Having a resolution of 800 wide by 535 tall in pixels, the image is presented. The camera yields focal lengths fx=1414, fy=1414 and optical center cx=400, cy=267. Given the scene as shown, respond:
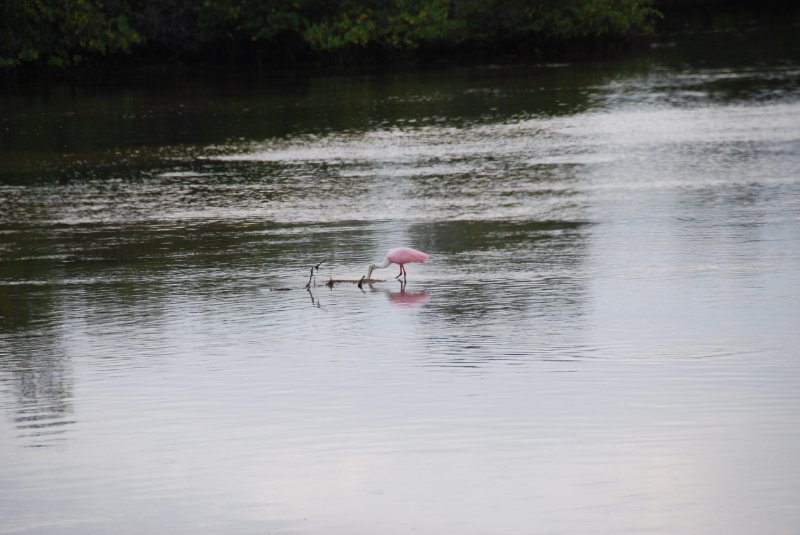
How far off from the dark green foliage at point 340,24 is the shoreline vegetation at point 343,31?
0.11 feet

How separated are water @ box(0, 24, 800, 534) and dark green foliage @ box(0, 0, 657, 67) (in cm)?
2138

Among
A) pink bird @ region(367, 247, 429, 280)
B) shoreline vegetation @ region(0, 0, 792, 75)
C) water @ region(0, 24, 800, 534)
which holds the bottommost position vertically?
water @ region(0, 24, 800, 534)

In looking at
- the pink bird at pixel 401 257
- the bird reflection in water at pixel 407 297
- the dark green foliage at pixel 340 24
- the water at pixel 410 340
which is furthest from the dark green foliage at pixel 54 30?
the bird reflection in water at pixel 407 297

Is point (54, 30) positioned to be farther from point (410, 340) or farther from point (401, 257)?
point (410, 340)

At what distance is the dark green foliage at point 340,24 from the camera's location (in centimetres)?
4369

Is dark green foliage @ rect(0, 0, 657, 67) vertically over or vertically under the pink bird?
over

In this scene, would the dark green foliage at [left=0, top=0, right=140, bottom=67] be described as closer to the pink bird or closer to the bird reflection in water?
the pink bird

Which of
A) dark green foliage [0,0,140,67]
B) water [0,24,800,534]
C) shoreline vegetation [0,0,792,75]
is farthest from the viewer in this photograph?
shoreline vegetation [0,0,792,75]

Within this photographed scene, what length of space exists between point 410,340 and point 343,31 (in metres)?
34.0

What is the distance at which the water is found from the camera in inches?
294

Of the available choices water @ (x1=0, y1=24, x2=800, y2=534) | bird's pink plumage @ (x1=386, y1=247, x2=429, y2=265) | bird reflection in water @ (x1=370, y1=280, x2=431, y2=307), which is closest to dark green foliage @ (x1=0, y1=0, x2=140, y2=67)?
water @ (x1=0, y1=24, x2=800, y2=534)

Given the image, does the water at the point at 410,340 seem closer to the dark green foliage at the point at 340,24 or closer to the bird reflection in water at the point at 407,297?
the bird reflection in water at the point at 407,297

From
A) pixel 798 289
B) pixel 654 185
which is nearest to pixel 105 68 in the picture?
pixel 654 185

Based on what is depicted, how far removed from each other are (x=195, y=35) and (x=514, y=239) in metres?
33.5
